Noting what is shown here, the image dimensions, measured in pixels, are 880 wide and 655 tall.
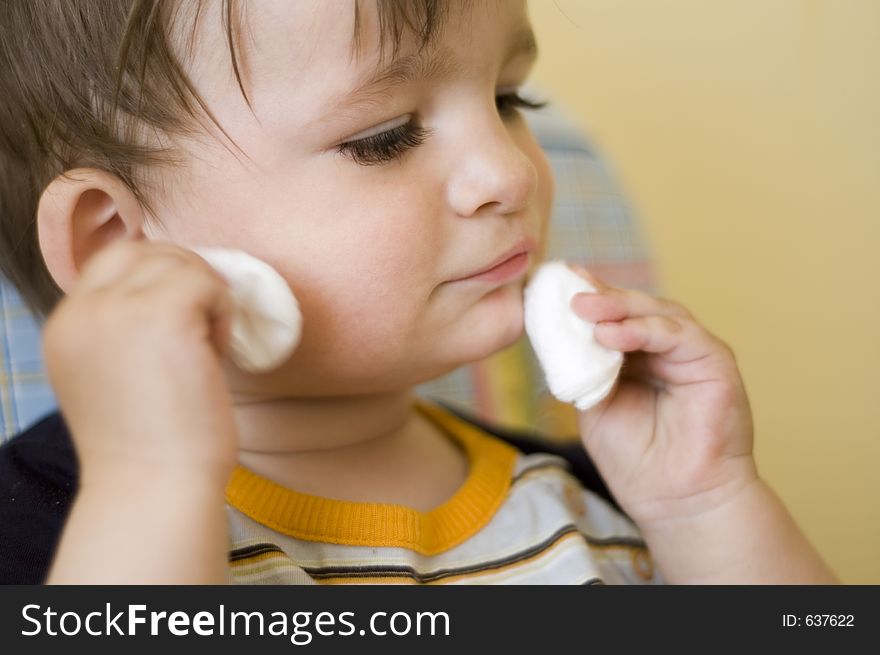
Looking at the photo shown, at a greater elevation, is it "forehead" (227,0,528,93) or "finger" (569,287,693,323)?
"forehead" (227,0,528,93)

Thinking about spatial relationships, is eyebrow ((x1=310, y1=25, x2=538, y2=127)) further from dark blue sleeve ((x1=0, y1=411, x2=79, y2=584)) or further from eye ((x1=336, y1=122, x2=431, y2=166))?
dark blue sleeve ((x1=0, y1=411, x2=79, y2=584))

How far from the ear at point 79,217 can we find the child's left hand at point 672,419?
1.33 ft

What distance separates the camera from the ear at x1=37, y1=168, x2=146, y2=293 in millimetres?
816

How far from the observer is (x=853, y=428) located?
1.88m

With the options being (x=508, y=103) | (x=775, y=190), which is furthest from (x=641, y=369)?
(x=775, y=190)

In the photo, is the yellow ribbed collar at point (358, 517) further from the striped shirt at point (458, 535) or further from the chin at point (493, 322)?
the chin at point (493, 322)

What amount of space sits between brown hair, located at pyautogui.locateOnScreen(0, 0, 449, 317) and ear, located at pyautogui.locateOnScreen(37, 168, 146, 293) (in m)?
0.01

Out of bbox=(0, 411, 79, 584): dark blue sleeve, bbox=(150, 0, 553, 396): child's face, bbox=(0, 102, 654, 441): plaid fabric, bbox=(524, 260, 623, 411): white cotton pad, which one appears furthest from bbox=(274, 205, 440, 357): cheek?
bbox=(0, 102, 654, 441): plaid fabric

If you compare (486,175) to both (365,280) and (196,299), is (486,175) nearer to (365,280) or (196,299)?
(365,280)

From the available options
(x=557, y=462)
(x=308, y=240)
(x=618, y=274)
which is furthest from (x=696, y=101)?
(x=308, y=240)

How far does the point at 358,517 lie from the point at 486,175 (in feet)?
1.06

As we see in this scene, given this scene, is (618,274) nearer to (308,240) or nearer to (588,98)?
(588,98)

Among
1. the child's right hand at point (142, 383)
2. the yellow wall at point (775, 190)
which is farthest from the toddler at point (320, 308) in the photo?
the yellow wall at point (775, 190)

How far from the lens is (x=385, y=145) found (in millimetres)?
776
